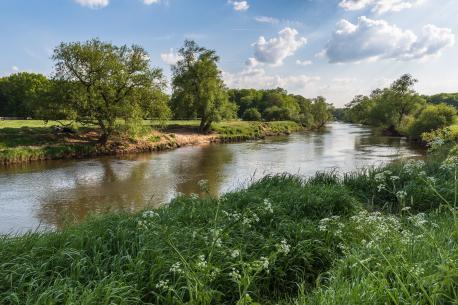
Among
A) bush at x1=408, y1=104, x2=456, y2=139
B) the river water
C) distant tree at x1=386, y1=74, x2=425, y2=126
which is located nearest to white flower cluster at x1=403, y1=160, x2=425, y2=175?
the river water

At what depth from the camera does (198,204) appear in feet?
28.0

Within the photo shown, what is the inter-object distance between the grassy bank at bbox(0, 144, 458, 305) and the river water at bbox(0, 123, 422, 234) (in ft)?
8.88

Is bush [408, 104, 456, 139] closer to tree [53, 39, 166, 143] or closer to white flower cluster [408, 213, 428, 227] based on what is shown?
tree [53, 39, 166, 143]

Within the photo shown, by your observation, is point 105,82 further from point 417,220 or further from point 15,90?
point 15,90

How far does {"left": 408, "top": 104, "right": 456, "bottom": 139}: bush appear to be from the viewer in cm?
3800

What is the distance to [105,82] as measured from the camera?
27.8 m

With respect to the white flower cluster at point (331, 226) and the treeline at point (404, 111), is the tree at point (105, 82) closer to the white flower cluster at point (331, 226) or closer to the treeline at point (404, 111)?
the white flower cluster at point (331, 226)

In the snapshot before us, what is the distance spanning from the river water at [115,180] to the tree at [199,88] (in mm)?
16724

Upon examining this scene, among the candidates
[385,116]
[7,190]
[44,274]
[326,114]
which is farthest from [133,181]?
[326,114]

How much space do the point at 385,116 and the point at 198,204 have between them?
5764cm

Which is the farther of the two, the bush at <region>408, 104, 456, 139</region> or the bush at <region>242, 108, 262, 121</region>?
the bush at <region>242, 108, 262, 121</region>

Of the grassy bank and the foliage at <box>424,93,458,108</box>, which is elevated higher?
the foliage at <box>424,93,458,108</box>

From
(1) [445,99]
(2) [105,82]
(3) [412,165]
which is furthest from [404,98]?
(1) [445,99]

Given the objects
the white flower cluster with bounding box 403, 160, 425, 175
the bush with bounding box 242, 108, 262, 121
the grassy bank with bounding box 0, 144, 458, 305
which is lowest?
the grassy bank with bounding box 0, 144, 458, 305
